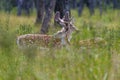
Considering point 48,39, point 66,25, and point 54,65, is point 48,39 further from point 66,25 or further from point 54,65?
point 54,65

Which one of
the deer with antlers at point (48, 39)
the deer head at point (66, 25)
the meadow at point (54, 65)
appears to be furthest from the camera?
the deer head at point (66, 25)

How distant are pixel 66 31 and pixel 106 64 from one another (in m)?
3.96

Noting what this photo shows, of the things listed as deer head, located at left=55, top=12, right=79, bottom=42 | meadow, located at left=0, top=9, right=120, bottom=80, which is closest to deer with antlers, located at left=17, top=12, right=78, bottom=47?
deer head, located at left=55, top=12, right=79, bottom=42

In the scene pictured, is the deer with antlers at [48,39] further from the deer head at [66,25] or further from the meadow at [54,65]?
the meadow at [54,65]

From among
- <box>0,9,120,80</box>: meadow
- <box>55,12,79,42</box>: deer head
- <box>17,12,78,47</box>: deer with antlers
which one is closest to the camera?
<box>0,9,120,80</box>: meadow

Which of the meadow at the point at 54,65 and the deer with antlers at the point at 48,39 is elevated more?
the meadow at the point at 54,65

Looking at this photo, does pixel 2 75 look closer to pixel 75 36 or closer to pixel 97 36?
pixel 97 36

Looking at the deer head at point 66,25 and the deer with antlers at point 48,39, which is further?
the deer head at point 66,25

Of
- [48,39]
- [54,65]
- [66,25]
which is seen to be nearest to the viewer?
[54,65]

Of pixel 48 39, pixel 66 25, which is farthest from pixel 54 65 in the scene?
pixel 66 25

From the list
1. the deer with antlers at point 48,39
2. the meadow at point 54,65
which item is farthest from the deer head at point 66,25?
the meadow at point 54,65

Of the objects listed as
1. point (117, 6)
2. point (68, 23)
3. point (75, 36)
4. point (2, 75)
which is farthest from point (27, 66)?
point (117, 6)

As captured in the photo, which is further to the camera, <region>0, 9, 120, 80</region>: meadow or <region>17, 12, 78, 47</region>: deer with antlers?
<region>17, 12, 78, 47</region>: deer with antlers

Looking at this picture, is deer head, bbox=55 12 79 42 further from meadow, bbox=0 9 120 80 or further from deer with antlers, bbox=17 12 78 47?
meadow, bbox=0 9 120 80
